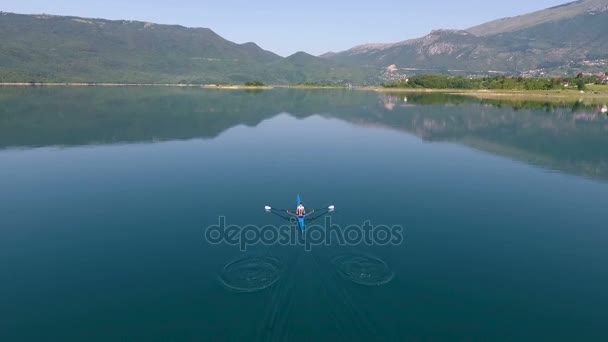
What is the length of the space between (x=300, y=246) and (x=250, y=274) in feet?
16.8

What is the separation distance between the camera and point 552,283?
22625 millimetres

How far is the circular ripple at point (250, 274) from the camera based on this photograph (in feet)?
70.7

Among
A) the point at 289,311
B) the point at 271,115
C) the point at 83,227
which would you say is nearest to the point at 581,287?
the point at 289,311

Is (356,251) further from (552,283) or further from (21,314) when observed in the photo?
(21,314)

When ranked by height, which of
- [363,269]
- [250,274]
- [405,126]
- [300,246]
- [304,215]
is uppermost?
[304,215]

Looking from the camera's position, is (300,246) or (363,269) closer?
(363,269)

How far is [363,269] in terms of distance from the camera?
77.3 ft

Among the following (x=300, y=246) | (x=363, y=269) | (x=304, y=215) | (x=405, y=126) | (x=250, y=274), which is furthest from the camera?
(x=405, y=126)

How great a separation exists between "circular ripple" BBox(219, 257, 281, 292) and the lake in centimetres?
12

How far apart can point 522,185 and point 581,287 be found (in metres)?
22.8

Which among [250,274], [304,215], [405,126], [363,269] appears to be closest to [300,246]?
[304,215]

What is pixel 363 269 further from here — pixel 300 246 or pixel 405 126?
A: pixel 405 126

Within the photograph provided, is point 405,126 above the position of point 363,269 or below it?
above

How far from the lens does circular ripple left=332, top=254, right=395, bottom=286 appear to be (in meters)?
22.5
